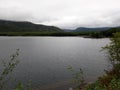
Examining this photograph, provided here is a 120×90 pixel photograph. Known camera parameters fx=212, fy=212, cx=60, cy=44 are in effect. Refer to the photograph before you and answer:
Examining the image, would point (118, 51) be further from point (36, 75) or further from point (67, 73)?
point (36, 75)

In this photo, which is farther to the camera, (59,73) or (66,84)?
(59,73)

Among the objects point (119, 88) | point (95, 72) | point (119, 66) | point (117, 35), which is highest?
point (117, 35)

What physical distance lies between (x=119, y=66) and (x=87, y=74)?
1258cm

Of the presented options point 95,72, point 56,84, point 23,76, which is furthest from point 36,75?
point 95,72

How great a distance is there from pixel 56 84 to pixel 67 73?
31.8 feet

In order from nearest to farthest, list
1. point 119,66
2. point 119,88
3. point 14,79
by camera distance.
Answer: point 119,88 → point 119,66 → point 14,79

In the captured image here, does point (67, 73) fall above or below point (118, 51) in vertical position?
below

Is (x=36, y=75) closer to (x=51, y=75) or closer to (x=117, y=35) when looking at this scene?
(x=51, y=75)

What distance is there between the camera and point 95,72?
159 ft

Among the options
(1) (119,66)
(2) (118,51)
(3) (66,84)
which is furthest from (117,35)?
(3) (66,84)

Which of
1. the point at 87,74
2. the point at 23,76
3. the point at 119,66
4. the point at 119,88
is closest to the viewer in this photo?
the point at 119,88

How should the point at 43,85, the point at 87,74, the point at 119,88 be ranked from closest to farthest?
1. the point at 119,88
2. the point at 43,85
3. the point at 87,74

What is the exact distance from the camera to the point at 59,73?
46.6 metres

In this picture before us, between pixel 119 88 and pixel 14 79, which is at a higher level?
pixel 119 88
